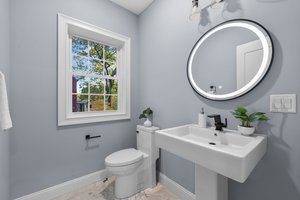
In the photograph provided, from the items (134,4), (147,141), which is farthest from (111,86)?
(134,4)

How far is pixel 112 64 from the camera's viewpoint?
7.17 ft

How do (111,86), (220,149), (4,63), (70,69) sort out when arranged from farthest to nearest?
(111,86) → (70,69) → (4,63) → (220,149)

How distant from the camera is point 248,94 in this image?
3.40 feet

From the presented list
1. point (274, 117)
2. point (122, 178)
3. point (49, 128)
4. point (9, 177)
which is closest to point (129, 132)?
point (122, 178)

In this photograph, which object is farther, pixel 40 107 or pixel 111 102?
pixel 111 102

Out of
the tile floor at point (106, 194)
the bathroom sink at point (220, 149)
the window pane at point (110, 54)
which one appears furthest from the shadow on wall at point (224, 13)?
the tile floor at point (106, 194)

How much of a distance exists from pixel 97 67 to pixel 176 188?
2.02 m

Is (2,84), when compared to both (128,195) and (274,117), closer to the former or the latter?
(128,195)

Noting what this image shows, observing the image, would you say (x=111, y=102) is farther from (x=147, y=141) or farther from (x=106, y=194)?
(x=106, y=194)

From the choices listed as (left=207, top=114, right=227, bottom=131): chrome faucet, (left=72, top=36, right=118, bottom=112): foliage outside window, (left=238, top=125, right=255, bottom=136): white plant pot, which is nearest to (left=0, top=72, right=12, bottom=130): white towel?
(left=72, top=36, right=118, bottom=112): foliage outside window

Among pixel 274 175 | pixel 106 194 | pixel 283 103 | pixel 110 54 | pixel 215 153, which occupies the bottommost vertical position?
pixel 106 194

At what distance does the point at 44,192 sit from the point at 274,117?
2.34 metres

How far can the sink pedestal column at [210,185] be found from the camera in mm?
948

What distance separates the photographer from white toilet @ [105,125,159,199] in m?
1.44
